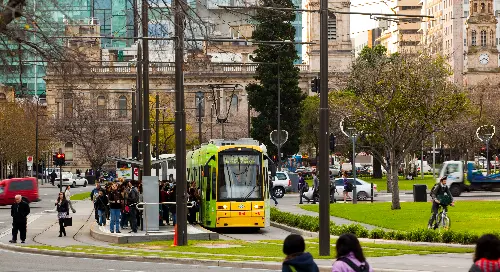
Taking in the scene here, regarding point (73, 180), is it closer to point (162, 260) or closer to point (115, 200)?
point (115, 200)

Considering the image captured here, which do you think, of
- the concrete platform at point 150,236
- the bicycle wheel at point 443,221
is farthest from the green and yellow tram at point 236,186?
the bicycle wheel at point 443,221

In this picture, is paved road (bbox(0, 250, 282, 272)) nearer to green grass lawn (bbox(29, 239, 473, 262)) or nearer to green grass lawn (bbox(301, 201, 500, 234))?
green grass lawn (bbox(29, 239, 473, 262))

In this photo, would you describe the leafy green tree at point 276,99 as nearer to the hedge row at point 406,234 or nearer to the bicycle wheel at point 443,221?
the hedge row at point 406,234

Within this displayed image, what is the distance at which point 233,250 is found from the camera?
3139 cm

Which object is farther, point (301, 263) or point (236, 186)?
point (236, 186)

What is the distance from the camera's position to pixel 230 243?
34.9 meters

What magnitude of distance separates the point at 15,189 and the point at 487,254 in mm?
58968

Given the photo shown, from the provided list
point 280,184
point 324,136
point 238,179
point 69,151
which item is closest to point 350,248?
point 324,136

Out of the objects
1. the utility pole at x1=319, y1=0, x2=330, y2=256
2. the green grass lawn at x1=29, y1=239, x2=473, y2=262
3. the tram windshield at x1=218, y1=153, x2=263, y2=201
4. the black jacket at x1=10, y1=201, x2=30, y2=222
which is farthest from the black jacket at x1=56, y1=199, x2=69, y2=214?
the utility pole at x1=319, y1=0, x2=330, y2=256

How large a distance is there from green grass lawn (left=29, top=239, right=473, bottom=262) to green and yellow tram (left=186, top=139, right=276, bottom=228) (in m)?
5.51

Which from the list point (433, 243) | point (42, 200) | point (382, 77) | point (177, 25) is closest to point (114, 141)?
point (42, 200)

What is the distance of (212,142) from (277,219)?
371cm

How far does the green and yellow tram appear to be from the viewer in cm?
4138

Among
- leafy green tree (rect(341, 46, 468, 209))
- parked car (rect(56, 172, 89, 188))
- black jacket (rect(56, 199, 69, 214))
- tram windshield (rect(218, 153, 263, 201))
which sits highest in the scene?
leafy green tree (rect(341, 46, 468, 209))
